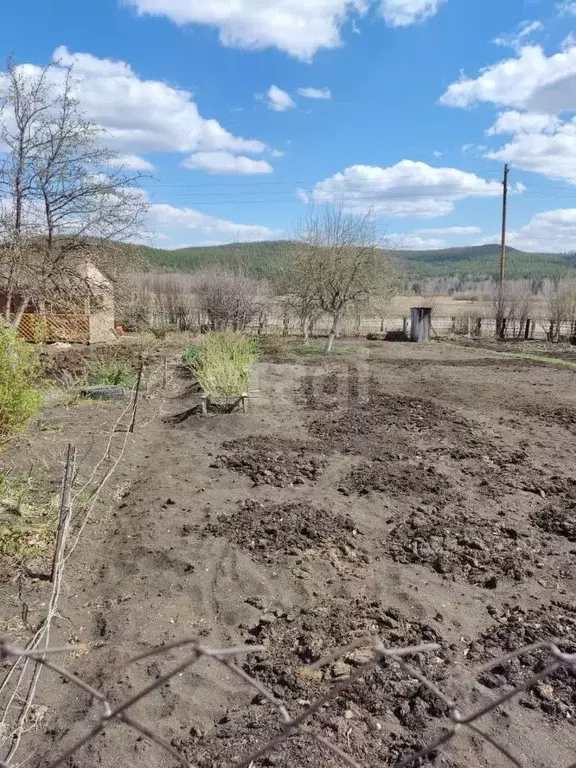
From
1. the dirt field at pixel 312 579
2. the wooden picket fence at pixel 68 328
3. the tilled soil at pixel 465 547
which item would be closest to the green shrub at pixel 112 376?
the dirt field at pixel 312 579

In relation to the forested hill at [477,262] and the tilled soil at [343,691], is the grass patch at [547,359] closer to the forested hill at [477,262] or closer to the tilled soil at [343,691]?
the tilled soil at [343,691]

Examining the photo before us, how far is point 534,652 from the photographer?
2.88 meters

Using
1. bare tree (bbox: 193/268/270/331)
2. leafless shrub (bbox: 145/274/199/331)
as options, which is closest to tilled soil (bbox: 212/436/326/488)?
bare tree (bbox: 193/268/270/331)

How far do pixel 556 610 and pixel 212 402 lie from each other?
223 inches

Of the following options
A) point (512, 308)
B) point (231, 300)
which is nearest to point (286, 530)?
point (231, 300)

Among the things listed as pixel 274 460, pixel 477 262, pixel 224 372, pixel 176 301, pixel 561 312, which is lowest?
pixel 274 460

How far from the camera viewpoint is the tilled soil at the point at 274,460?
18.1 feet

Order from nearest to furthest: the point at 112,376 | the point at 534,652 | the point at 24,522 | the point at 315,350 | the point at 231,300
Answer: the point at 534,652, the point at 24,522, the point at 112,376, the point at 315,350, the point at 231,300

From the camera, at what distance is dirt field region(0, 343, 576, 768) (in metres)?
2.39

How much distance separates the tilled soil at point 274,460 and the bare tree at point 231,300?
1359 cm

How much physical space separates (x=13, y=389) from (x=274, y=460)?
2640 millimetres

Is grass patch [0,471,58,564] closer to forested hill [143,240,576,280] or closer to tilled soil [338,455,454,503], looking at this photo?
tilled soil [338,455,454,503]

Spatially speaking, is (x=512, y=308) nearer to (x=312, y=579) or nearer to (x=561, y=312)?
(x=561, y=312)

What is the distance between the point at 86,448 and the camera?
6.22m
